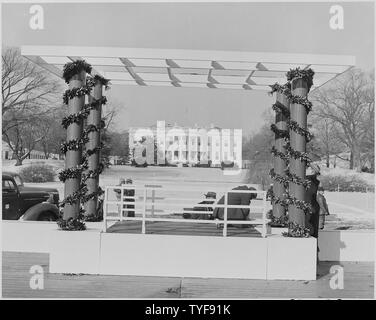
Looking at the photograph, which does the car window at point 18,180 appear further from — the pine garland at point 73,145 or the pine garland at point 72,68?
the pine garland at point 72,68

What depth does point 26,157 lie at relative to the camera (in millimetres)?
10078

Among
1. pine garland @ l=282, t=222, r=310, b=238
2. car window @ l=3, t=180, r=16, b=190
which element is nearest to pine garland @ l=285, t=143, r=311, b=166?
pine garland @ l=282, t=222, r=310, b=238

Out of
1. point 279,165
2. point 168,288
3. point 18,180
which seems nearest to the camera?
point 168,288

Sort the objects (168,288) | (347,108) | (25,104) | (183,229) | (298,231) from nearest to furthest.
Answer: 1. (168,288)
2. (298,231)
3. (183,229)
4. (25,104)
5. (347,108)

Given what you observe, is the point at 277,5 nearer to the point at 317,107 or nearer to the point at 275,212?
the point at 275,212

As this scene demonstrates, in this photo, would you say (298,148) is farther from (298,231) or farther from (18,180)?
(18,180)

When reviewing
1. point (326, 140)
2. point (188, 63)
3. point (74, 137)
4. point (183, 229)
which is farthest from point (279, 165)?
point (326, 140)

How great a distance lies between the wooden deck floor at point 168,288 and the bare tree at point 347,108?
19.0ft

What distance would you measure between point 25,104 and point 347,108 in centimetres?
752

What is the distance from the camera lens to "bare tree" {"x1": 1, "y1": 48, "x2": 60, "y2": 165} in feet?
33.0

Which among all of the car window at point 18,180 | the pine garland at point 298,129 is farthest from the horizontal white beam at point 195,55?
the car window at point 18,180

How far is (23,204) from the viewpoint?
28.3ft

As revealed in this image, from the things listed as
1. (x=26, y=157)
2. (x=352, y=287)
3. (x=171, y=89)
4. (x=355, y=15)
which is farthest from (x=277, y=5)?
(x=26, y=157)
